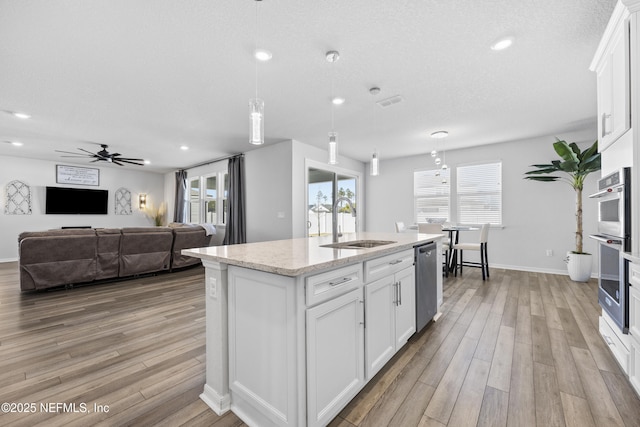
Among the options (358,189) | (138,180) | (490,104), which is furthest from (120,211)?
(490,104)

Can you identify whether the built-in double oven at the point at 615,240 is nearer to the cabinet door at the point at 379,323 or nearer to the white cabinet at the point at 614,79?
the white cabinet at the point at 614,79

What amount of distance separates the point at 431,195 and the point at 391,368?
4.93 m

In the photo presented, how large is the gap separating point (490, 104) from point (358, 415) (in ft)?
12.3

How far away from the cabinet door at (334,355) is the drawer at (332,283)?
0.04 metres

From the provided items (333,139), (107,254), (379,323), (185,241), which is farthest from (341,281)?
(185,241)

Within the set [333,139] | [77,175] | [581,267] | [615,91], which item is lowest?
[581,267]

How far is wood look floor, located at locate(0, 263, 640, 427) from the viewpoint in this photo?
1490 millimetres

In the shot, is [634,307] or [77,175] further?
[77,175]

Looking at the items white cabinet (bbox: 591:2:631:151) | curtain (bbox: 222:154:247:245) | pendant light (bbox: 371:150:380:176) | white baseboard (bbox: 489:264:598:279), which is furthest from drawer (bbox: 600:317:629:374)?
curtain (bbox: 222:154:247:245)

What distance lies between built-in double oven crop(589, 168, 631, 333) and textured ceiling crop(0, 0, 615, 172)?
Result: 48.2 inches

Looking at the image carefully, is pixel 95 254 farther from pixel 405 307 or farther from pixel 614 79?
pixel 614 79

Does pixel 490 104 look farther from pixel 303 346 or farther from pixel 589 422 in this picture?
pixel 303 346

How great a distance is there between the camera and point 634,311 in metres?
1.69

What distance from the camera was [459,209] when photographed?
584 centimetres
